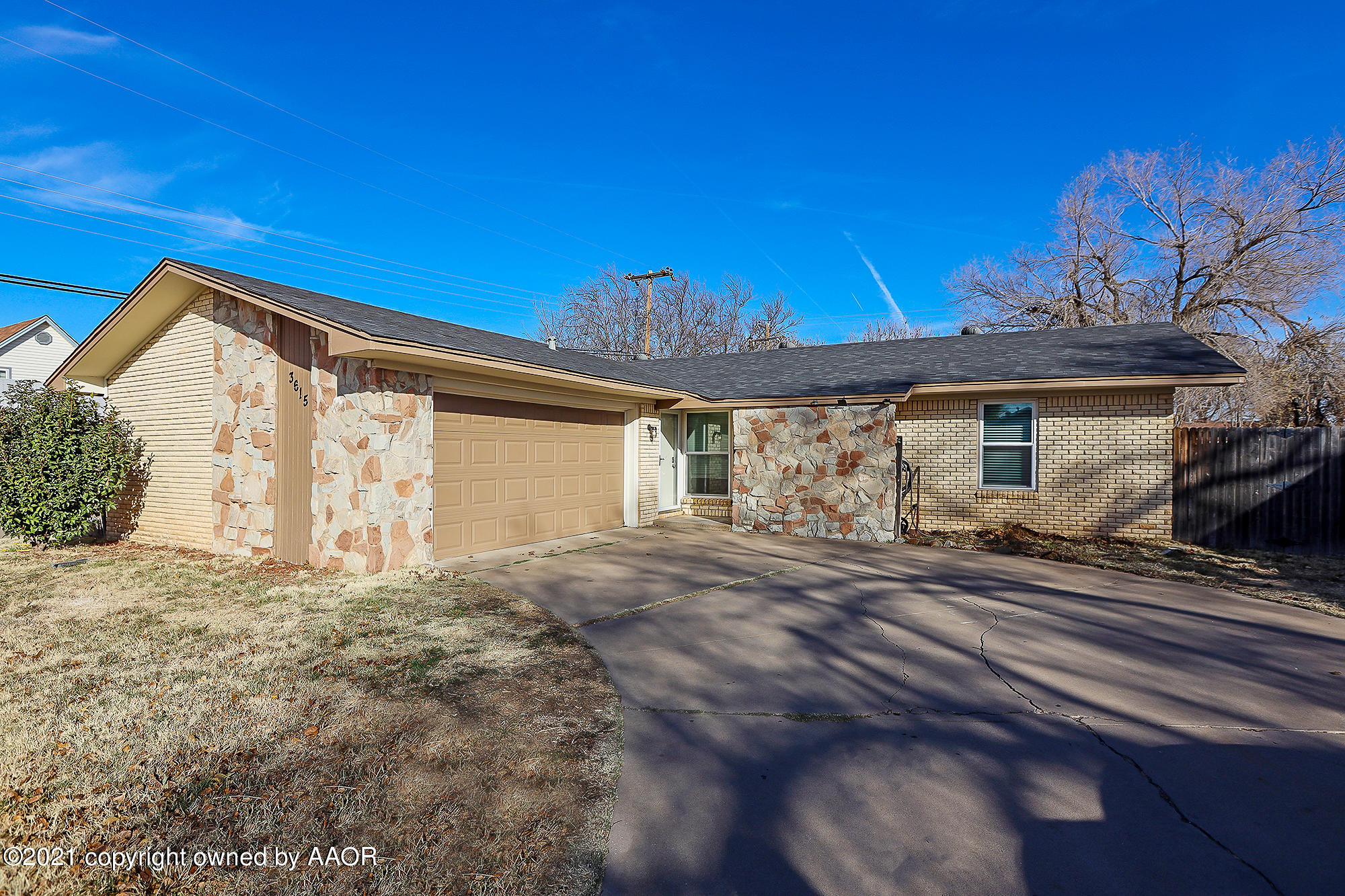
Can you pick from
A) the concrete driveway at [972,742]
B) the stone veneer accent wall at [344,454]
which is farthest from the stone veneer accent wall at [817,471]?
the stone veneer accent wall at [344,454]

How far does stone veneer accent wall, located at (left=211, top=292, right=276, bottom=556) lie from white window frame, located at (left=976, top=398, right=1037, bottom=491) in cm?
1069

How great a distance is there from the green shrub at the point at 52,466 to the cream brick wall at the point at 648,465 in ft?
27.1

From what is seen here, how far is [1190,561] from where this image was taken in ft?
28.8

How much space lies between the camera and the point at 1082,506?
10281mm

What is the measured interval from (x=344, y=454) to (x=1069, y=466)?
10.7 m

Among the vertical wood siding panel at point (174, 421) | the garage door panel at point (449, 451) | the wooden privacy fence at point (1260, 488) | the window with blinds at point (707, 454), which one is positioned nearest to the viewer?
the garage door panel at point (449, 451)

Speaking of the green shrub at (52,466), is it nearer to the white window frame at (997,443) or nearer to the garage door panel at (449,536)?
the garage door panel at (449,536)

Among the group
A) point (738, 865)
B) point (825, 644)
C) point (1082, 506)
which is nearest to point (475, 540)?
point (825, 644)

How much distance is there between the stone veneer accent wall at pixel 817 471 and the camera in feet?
33.6

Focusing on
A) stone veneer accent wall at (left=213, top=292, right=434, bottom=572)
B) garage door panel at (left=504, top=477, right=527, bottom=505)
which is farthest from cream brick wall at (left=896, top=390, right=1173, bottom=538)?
stone veneer accent wall at (left=213, top=292, right=434, bottom=572)

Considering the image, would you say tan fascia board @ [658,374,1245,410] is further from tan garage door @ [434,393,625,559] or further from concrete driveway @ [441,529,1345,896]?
concrete driveway @ [441,529,1345,896]

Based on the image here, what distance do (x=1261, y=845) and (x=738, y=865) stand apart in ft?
7.08

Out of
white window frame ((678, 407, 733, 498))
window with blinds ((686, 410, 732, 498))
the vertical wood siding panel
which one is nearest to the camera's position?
the vertical wood siding panel

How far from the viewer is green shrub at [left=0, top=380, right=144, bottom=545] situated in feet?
30.7
